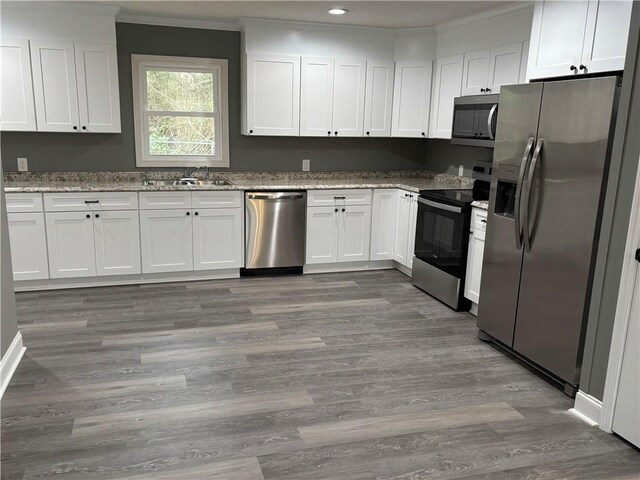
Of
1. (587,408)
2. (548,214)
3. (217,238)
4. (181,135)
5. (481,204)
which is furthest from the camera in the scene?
(181,135)

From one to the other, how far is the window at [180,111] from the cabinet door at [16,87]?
910 mm

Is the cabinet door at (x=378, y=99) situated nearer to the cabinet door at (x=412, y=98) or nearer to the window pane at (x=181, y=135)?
the cabinet door at (x=412, y=98)

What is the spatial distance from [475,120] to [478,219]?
888 mm

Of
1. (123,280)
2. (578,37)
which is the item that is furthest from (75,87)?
(578,37)

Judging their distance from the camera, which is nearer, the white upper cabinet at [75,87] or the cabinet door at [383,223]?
the white upper cabinet at [75,87]

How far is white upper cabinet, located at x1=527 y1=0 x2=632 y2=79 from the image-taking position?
285 cm

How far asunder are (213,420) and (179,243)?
248cm

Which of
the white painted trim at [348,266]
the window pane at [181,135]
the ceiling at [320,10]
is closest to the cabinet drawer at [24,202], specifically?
the window pane at [181,135]

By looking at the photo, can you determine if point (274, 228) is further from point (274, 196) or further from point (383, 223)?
point (383, 223)

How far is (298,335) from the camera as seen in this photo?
12.5 feet

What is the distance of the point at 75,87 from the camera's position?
4.66 metres

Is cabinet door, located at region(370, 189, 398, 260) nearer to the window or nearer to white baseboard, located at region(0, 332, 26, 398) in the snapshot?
the window

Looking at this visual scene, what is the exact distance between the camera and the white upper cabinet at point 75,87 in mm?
4545

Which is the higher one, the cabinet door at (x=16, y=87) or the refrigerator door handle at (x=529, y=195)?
the cabinet door at (x=16, y=87)
